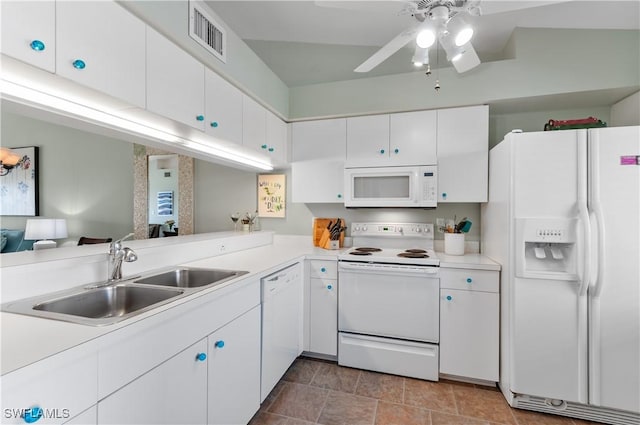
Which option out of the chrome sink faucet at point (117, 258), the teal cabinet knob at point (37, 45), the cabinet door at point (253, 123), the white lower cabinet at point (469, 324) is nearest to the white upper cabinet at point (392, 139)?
the cabinet door at point (253, 123)

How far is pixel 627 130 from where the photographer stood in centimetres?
178

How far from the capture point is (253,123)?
2.38 meters

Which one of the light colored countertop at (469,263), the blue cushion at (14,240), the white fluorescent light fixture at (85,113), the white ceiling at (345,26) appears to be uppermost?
the white ceiling at (345,26)

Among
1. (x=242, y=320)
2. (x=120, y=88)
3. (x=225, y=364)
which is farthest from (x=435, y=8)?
(x=225, y=364)

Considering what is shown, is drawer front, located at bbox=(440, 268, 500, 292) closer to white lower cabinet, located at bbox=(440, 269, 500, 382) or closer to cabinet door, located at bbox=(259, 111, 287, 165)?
white lower cabinet, located at bbox=(440, 269, 500, 382)

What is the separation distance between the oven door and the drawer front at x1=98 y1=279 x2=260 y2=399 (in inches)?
45.0

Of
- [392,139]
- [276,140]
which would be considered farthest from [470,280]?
[276,140]

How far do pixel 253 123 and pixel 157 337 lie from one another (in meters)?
1.75

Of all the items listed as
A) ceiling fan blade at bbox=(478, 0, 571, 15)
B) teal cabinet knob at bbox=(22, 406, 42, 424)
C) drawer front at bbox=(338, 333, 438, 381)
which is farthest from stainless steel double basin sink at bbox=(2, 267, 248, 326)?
ceiling fan blade at bbox=(478, 0, 571, 15)

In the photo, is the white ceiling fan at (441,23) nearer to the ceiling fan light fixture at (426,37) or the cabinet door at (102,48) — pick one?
the ceiling fan light fixture at (426,37)

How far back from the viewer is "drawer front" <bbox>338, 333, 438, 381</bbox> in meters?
2.28

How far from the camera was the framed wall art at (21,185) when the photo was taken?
2.68m

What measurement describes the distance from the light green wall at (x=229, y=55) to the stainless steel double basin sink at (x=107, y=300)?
1.29 meters

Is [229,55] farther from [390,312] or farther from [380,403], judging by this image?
[380,403]
